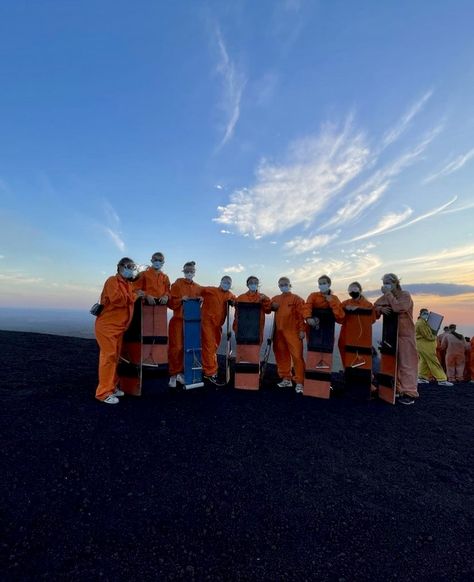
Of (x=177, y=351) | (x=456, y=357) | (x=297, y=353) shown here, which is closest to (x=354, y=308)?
(x=297, y=353)

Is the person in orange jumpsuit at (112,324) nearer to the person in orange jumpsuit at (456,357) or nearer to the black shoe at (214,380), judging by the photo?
the black shoe at (214,380)

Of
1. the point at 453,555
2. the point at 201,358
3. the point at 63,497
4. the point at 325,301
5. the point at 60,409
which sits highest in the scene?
the point at 325,301

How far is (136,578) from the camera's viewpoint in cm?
243

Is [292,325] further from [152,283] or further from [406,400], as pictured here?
[152,283]

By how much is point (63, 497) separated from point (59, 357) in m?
7.65

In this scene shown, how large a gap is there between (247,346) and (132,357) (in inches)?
98.8

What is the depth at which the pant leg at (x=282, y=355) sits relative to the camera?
306 inches

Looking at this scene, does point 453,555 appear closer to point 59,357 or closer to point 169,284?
point 169,284

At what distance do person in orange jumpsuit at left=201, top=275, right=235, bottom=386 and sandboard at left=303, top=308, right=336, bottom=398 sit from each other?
204 centimetres

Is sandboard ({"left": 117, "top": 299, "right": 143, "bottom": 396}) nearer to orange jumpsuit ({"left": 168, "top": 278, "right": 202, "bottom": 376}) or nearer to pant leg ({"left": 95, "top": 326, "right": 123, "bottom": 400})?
pant leg ({"left": 95, "top": 326, "right": 123, "bottom": 400})

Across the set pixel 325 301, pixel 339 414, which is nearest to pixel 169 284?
pixel 325 301

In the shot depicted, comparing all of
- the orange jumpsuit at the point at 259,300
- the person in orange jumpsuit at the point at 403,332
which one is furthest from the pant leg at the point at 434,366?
the orange jumpsuit at the point at 259,300

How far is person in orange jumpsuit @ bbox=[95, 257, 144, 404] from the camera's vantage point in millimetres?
→ 5859

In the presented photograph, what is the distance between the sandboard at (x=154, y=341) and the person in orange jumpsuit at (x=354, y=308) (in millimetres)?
4103
